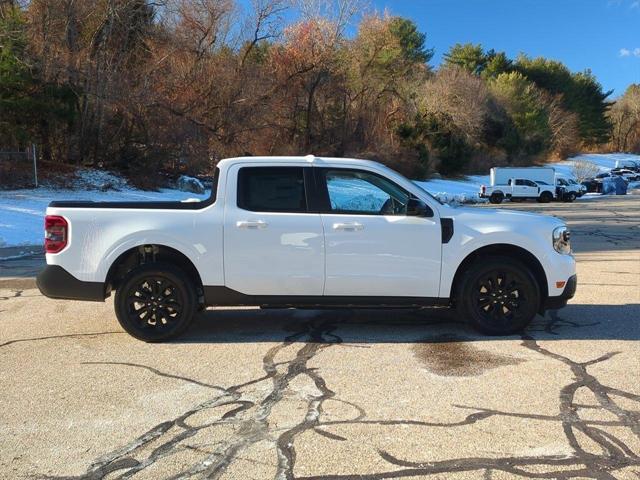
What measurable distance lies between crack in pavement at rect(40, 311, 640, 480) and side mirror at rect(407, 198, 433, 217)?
1880 millimetres

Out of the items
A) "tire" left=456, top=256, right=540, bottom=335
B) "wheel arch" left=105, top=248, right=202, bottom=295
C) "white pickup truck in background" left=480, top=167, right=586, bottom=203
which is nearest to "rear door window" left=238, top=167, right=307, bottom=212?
"wheel arch" left=105, top=248, right=202, bottom=295

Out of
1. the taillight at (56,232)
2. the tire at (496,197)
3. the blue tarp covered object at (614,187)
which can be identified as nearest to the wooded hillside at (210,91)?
the tire at (496,197)

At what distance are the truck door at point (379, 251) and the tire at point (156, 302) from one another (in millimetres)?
1451

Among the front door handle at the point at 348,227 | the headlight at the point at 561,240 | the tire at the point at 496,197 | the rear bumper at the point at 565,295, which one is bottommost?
the tire at the point at 496,197

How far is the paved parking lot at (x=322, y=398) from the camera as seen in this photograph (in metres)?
3.53

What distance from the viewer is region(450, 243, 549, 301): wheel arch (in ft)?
20.1

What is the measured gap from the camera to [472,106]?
59469 mm

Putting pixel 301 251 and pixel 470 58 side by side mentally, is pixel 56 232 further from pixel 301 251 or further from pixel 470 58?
pixel 470 58

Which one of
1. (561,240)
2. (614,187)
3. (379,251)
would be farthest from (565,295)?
(614,187)

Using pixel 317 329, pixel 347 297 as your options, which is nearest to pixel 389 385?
pixel 347 297

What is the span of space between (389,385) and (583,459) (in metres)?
1.62

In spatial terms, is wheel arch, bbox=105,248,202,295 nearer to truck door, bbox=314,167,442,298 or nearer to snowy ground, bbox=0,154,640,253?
truck door, bbox=314,167,442,298

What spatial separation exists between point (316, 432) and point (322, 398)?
0.60 meters

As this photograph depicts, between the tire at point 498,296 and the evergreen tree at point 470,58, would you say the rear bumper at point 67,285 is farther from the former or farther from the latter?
the evergreen tree at point 470,58
